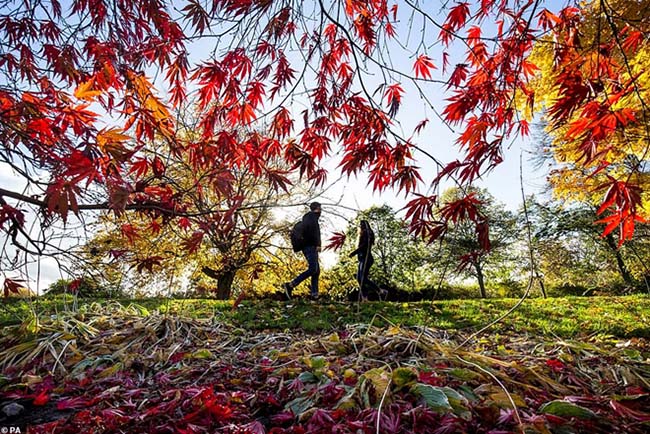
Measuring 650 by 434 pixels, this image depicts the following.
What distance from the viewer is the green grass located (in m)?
3.60

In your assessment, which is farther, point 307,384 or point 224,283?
point 224,283

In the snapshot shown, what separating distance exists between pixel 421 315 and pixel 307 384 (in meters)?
2.85

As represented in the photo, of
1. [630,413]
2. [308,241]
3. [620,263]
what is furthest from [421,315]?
[620,263]

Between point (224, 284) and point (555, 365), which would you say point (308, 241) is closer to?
point (555, 365)

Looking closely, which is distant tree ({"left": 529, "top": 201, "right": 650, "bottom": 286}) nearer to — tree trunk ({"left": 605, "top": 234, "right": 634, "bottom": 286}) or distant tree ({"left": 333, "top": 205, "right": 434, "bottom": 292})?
tree trunk ({"left": 605, "top": 234, "right": 634, "bottom": 286})

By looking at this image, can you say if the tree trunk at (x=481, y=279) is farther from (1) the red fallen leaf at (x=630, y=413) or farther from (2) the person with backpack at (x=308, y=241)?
(1) the red fallen leaf at (x=630, y=413)

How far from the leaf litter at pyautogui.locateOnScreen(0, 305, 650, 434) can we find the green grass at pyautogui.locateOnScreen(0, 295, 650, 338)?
2.21 feet

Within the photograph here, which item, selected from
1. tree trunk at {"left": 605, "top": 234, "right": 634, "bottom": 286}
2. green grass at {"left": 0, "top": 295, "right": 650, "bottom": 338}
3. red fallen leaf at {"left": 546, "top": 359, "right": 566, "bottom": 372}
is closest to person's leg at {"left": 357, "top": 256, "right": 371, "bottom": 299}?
green grass at {"left": 0, "top": 295, "right": 650, "bottom": 338}

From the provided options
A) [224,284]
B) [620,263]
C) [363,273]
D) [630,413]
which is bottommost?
[630,413]

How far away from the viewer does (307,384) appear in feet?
5.74

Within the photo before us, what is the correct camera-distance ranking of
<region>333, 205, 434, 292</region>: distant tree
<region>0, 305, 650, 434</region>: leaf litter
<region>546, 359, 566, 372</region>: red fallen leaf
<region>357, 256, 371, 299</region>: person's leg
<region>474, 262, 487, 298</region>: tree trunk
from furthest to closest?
1. <region>474, 262, 487, 298</region>: tree trunk
2. <region>333, 205, 434, 292</region>: distant tree
3. <region>357, 256, 371, 299</region>: person's leg
4. <region>546, 359, 566, 372</region>: red fallen leaf
5. <region>0, 305, 650, 434</region>: leaf litter

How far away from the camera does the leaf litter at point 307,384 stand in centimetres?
133

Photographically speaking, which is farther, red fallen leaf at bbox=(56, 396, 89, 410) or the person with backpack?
the person with backpack

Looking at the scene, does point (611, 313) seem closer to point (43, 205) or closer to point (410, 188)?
point (410, 188)
